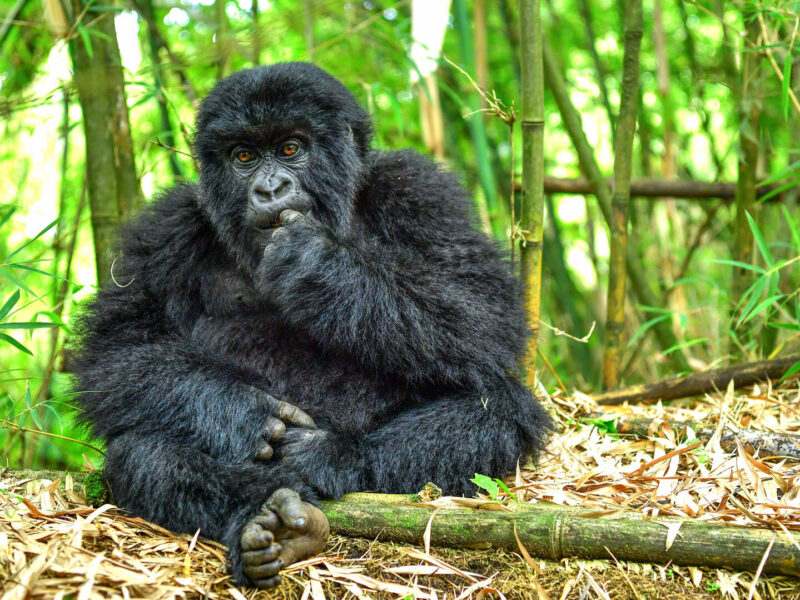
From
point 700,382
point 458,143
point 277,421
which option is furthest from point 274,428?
point 458,143

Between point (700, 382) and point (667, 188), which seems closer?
point (700, 382)

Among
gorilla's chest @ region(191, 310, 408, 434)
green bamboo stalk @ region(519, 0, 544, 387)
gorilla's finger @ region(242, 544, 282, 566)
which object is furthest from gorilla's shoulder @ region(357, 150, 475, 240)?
gorilla's finger @ region(242, 544, 282, 566)

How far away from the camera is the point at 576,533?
2297 mm

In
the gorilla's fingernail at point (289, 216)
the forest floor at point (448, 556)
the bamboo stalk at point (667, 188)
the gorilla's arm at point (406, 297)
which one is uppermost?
the bamboo stalk at point (667, 188)

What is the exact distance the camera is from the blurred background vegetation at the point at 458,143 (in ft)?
13.0

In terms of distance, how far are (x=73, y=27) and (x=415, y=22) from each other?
2035 mm

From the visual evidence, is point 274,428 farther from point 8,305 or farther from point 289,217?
point 8,305

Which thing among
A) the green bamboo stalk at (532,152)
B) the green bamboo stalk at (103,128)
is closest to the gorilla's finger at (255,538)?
the green bamboo stalk at (532,152)

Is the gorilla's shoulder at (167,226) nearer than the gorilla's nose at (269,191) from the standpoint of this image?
No

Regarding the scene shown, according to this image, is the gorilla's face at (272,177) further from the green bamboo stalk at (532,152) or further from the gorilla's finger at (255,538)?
the gorilla's finger at (255,538)

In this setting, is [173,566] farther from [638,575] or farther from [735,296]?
[735,296]

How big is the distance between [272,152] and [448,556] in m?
1.87

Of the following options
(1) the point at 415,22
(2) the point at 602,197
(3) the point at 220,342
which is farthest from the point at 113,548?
(1) the point at 415,22

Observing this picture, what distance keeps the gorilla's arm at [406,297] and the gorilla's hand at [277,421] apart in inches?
11.7
